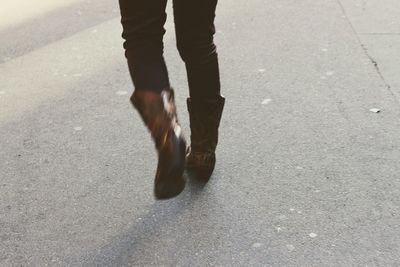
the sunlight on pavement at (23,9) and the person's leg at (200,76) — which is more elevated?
the person's leg at (200,76)

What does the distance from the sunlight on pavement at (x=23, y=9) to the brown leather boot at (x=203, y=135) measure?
2.37m

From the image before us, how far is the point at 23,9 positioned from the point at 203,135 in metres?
2.69

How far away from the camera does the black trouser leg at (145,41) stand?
1665 millimetres

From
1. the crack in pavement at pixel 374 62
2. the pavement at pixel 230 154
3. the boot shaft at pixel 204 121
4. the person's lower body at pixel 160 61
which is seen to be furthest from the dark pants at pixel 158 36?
the crack in pavement at pixel 374 62

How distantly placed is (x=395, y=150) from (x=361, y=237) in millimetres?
640

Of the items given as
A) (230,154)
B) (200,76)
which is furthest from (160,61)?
(230,154)

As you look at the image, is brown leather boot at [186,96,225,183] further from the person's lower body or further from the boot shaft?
the person's lower body

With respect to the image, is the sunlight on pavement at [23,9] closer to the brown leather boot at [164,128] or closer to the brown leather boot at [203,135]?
the brown leather boot at [203,135]

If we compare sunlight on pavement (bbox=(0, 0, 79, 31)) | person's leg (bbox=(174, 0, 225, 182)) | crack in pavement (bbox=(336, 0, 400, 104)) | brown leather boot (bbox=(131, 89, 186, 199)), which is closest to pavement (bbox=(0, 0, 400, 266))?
crack in pavement (bbox=(336, 0, 400, 104))

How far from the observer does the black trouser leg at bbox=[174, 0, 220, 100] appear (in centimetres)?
189

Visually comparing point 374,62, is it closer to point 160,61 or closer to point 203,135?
point 203,135

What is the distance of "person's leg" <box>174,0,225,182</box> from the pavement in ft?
0.45

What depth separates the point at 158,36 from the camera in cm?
172

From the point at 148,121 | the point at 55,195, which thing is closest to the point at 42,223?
the point at 55,195
